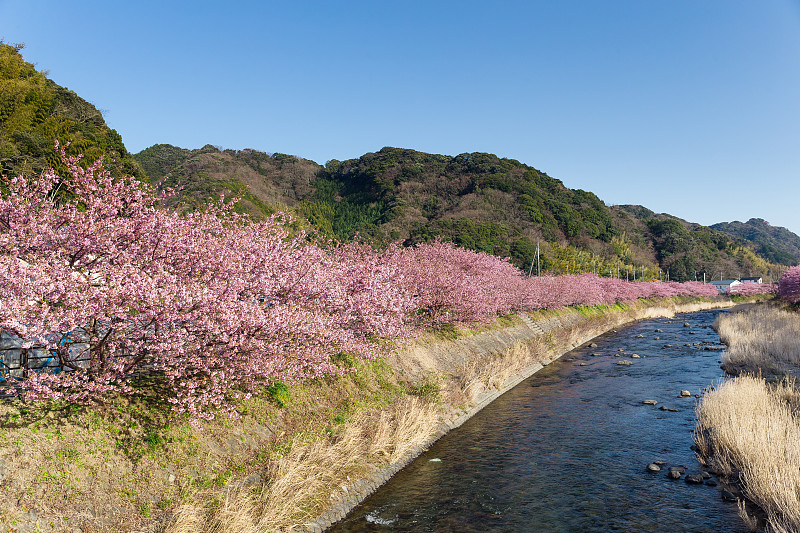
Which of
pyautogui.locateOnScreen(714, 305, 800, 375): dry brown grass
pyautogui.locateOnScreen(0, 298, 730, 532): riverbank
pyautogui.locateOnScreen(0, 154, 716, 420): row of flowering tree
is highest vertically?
pyautogui.locateOnScreen(0, 154, 716, 420): row of flowering tree

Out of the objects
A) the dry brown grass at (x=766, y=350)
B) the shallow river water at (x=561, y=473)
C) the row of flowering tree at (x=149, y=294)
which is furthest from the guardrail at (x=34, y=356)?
the dry brown grass at (x=766, y=350)

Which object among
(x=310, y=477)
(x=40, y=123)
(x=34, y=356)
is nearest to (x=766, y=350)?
(x=310, y=477)

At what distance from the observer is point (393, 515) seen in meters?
11.7

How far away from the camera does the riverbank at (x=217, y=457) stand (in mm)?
8492

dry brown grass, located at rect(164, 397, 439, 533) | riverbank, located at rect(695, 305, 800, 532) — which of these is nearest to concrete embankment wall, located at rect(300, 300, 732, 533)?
dry brown grass, located at rect(164, 397, 439, 533)

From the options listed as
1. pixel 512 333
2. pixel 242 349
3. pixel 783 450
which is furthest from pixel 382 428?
Result: pixel 512 333

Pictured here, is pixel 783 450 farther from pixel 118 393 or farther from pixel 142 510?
pixel 118 393

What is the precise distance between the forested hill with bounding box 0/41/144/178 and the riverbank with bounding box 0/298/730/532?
3203 centimetres

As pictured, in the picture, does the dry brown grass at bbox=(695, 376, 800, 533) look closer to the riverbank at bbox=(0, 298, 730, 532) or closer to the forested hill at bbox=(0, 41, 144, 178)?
the riverbank at bbox=(0, 298, 730, 532)

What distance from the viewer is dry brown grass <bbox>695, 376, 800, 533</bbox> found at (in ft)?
32.9

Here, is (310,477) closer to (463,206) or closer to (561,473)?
(561,473)

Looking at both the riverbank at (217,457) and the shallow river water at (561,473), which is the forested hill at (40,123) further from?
the shallow river water at (561,473)

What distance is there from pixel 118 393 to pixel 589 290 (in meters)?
58.9

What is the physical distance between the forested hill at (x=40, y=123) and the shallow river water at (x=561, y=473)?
35270 mm
